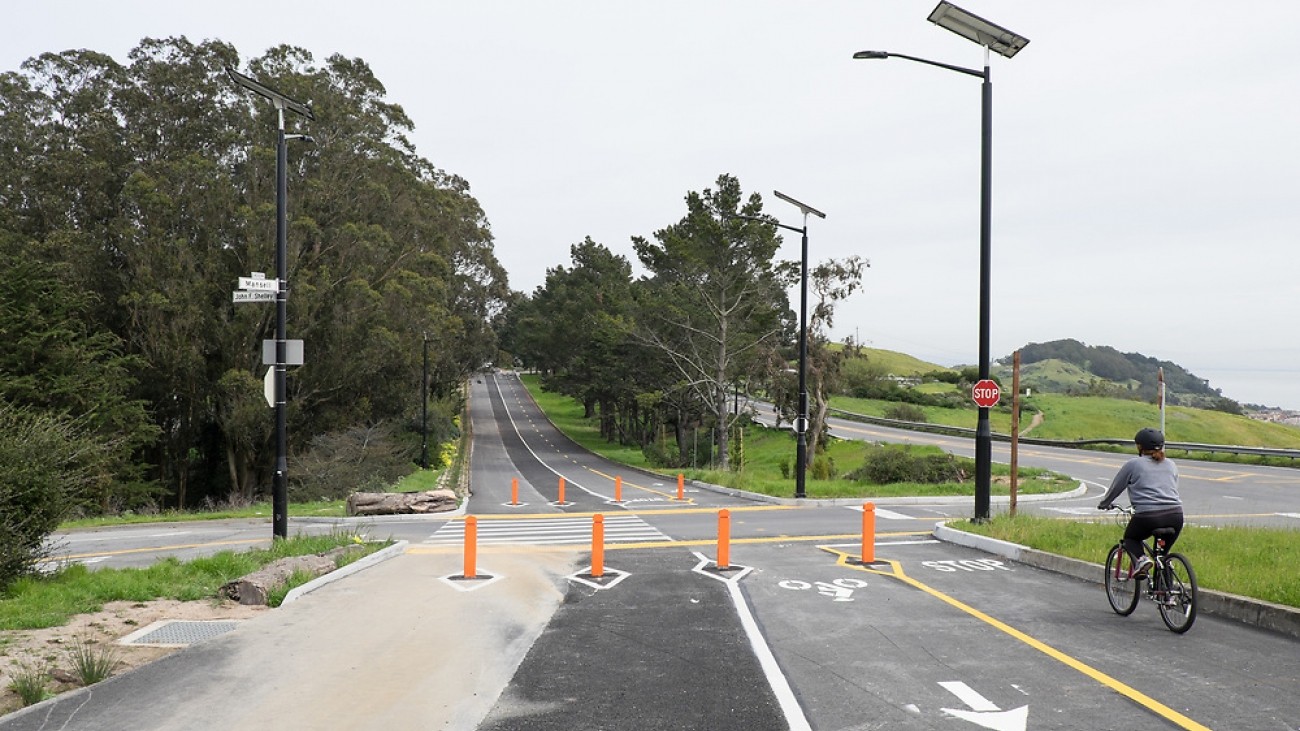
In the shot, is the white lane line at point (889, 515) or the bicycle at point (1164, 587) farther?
the white lane line at point (889, 515)

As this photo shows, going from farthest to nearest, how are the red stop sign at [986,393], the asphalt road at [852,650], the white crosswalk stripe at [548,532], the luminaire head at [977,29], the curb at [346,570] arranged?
the white crosswalk stripe at [548,532] < the red stop sign at [986,393] < the luminaire head at [977,29] < the curb at [346,570] < the asphalt road at [852,650]

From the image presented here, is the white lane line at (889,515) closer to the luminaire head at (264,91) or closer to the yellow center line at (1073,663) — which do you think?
the yellow center line at (1073,663)

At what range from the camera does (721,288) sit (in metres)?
43.6

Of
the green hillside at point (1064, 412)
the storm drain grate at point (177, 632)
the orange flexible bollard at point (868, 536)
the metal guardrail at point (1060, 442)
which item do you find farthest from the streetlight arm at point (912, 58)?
the metal guardrail at point (1060, 442)

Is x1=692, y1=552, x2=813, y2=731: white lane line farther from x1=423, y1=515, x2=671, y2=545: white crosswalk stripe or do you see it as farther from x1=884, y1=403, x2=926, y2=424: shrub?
x1=884, y1=403, x2=926, y2=424: shrub

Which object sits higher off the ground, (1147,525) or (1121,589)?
(1147,525)

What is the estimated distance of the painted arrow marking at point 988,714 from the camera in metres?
5.57

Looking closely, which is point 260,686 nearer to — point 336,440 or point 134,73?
point 336,440

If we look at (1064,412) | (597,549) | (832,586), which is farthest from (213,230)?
(1064,412)

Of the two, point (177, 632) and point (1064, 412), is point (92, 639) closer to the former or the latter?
point (177, 632)

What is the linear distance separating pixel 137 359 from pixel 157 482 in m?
5.24

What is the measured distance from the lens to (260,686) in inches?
261

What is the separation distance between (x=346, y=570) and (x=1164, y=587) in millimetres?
9488

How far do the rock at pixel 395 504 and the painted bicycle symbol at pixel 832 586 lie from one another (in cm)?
1457
